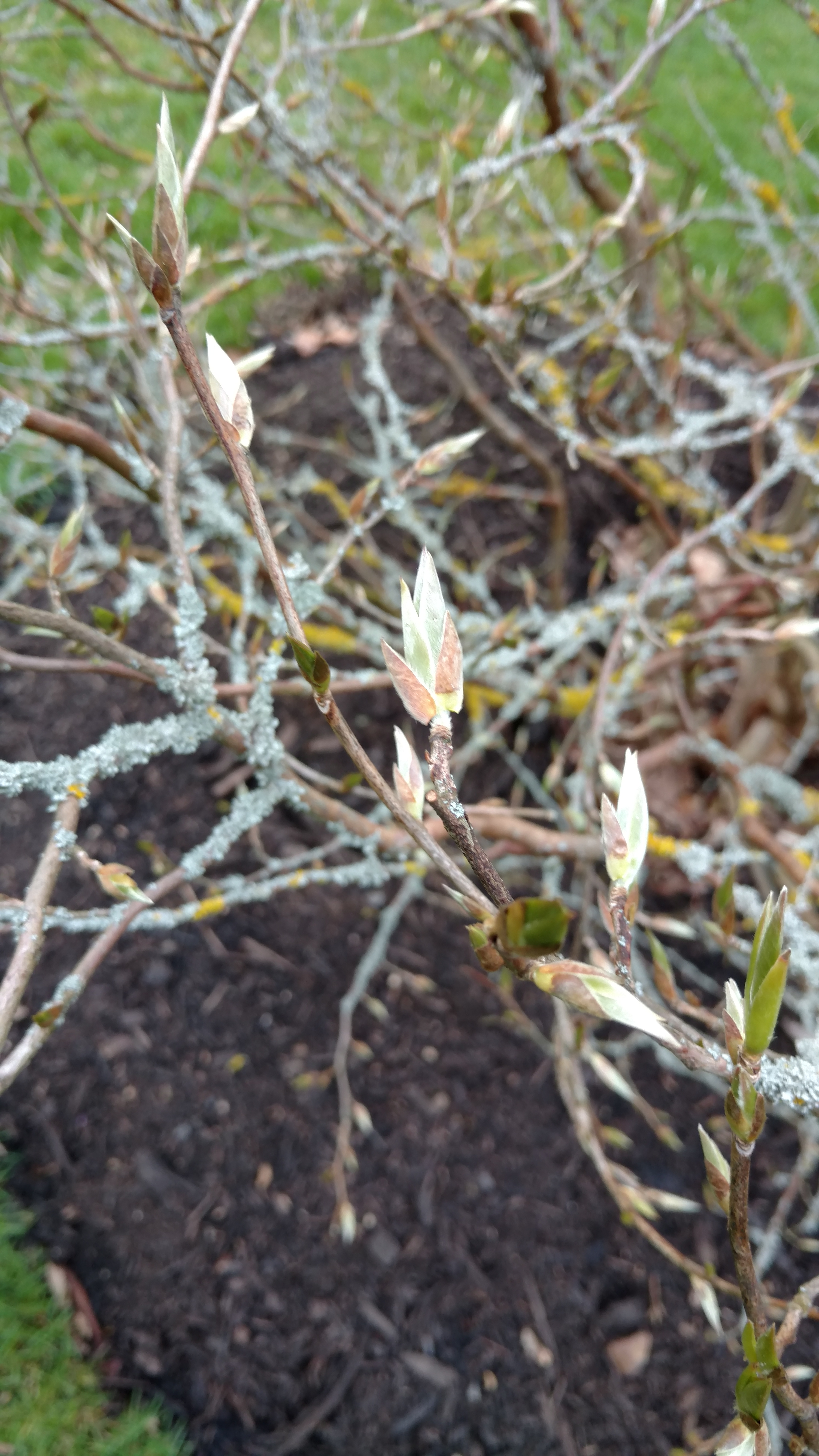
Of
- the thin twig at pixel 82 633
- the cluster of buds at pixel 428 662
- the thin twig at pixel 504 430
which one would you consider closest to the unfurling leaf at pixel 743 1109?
the cluster of buds at pixel 428 662

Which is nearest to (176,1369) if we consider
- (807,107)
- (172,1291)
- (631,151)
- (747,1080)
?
(172,1291)

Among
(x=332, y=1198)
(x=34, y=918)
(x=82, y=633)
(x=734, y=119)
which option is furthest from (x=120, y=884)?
(x=734, y=119)

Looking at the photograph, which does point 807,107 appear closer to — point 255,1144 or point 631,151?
point 631,151

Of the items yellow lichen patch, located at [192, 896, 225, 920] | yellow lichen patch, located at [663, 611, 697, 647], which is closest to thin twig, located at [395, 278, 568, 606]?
yellow lichen patch, located at [663, 611, 697, 647]

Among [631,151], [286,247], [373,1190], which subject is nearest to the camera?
[631,151]

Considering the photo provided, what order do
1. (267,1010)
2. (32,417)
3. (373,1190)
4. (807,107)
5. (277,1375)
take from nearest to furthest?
(32,417) < (277,1375) < (373,1190) < (267,1010) < (807,107)
